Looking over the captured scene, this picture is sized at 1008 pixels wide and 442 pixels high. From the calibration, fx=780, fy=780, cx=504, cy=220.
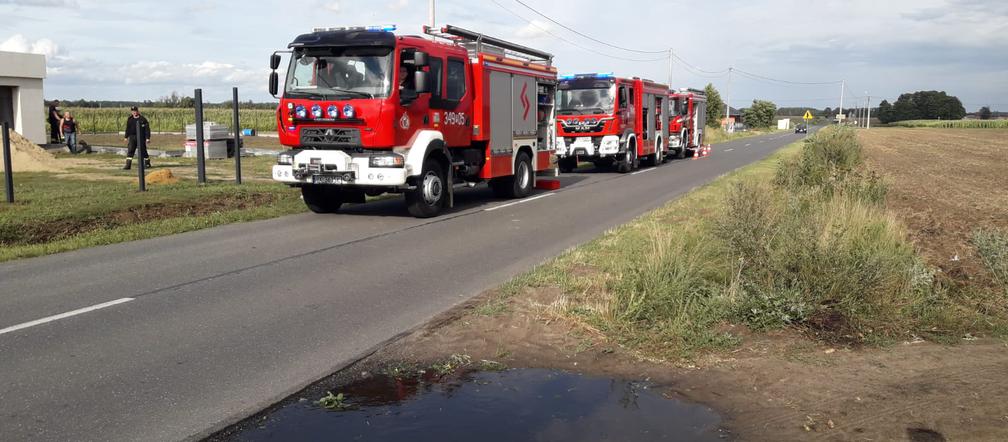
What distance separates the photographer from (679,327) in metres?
5.96

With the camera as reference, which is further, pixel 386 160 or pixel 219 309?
pixel 386 160

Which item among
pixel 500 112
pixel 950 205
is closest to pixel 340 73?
pixel 500 112

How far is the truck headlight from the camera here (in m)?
12.2

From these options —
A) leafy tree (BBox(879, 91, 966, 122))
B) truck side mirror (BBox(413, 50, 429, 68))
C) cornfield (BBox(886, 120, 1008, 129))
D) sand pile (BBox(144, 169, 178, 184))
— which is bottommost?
sand pile (BBox(144, 169, 178, 184))

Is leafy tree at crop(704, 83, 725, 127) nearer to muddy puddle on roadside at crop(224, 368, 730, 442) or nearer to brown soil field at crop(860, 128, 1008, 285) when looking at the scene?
brown soil field at crop(860, 128, 1008, 285)

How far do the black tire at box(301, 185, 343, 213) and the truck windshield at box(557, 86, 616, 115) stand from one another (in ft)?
39.6

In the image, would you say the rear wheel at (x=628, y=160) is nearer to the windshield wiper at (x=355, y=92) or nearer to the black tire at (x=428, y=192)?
the black tire at (x=428, y=192)

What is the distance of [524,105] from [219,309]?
10736 millimetres

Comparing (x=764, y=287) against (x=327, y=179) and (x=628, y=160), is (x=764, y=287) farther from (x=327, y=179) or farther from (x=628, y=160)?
(x=628, y=160)

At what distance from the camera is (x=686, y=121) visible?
33.7 meters

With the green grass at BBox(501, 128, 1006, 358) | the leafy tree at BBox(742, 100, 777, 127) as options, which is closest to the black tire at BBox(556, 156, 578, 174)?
the green grass at BBox(501, 128, 1006, 358)

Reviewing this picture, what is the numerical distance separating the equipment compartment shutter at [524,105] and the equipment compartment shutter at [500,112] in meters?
0.30

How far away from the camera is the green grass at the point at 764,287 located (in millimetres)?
6141

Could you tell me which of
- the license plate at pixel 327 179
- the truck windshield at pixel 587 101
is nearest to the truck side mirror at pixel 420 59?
the license plate at pixel 327 179
